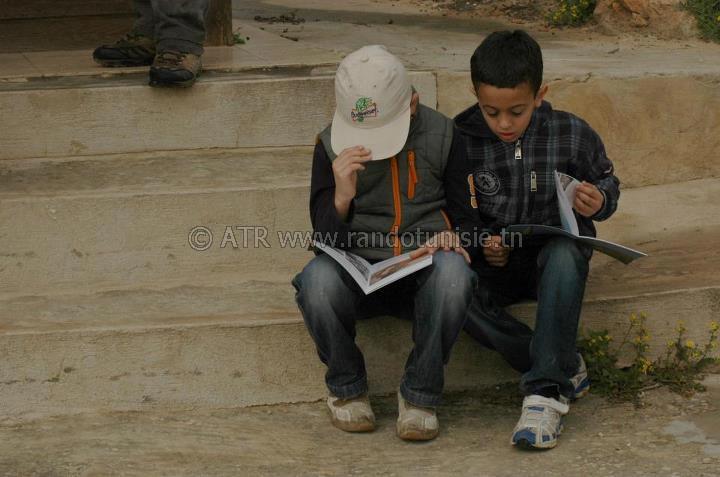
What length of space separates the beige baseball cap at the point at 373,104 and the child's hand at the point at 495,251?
1.41 ft

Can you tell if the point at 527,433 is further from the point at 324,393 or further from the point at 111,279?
the point at 111,279

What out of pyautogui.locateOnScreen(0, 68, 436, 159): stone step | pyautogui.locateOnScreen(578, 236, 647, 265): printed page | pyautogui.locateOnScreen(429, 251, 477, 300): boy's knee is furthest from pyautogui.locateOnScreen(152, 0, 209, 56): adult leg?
pyautogui.locateOnScreen(578, 236, 647, 265): printed page

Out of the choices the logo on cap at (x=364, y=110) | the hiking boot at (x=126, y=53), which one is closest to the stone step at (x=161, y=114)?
the hiking boot at (x=126, y=53)

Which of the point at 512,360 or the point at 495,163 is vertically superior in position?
the point at 495,163

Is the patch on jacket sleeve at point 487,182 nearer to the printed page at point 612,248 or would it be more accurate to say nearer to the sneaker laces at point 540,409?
the printed page at point 612,248

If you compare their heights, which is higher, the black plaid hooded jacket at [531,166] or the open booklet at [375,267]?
the black plaid hooded jacket at [531,166]

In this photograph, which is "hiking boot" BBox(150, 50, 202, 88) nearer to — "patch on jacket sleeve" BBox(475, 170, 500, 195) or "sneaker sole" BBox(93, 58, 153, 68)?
"sneaker sole" BBox(93, 58, 153, 68)

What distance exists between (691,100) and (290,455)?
2352 mm

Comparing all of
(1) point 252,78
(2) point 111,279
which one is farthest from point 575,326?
(1) point 252,78

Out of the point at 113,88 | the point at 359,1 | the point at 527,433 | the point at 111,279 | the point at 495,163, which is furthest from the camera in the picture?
the point at 359,1

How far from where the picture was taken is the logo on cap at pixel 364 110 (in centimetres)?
294

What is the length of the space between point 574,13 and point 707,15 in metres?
0.84

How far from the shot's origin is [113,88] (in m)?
4.21

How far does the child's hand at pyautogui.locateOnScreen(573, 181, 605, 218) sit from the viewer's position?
3.06m
